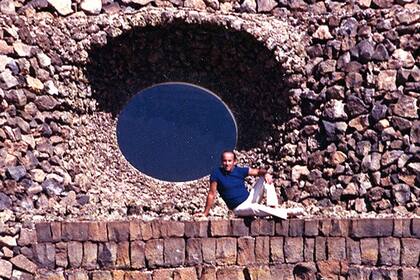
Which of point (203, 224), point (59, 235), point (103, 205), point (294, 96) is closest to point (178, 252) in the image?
point (203, 224)

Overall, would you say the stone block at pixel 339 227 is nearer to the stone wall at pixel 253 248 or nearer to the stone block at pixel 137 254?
the stone wall at pixel 253 248

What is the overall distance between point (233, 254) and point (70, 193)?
2749 mm

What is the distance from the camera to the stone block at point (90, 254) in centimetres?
1111

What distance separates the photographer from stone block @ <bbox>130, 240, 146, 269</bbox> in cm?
1107

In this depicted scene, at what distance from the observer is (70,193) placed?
13.0m

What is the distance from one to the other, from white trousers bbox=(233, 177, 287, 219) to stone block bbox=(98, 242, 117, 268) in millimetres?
1311

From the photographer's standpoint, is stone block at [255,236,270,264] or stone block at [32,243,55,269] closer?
stone block at [255,236,270,264]

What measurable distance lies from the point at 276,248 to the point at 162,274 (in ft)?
3.91

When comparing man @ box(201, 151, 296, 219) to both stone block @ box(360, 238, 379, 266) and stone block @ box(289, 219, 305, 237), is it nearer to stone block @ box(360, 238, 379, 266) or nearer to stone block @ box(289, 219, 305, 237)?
→ stone block @ box(289, 219, 305, 237)

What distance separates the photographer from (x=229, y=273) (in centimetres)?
1105

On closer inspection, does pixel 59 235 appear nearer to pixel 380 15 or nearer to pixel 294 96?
pixel 294 96

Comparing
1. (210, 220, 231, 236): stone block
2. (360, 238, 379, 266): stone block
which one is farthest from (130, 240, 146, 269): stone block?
(360, 238, 379, 266): stone block

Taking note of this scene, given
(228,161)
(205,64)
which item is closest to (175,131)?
(205,64)

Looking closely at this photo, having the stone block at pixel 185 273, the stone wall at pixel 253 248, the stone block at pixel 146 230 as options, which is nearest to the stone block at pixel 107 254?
the stone wall at pixel 253 248
